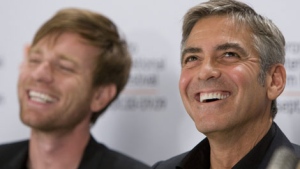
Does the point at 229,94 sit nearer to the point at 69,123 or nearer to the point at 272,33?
the point at 272,33

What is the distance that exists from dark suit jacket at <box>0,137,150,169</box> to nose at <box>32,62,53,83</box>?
326 mm

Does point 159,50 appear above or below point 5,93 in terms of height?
above

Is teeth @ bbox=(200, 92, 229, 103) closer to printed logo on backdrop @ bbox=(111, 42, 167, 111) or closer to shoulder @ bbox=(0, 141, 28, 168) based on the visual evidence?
printed logo on backdrop @ bbox=(111, 42, 167, 111)

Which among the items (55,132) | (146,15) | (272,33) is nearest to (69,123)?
(55,132)

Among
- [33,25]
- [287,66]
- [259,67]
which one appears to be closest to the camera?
[259,67]

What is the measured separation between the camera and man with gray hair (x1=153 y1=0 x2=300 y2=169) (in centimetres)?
168

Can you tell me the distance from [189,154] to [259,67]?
39 centimetres

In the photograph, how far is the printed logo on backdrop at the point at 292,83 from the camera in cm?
218

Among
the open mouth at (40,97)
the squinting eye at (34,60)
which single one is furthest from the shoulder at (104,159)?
the squinting eye at (34,60)

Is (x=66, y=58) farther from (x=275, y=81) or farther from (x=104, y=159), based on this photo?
(x=275, y=81)

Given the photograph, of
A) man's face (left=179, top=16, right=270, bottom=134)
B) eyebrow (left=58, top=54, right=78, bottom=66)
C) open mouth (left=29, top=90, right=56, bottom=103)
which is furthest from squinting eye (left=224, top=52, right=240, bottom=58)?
open mouth (left=29, top=90, right=56, bottom=103)

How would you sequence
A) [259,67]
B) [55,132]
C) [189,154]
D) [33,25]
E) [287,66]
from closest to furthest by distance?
[259,67] → [189,154] → [287,66] → [55,132] → [33,25]

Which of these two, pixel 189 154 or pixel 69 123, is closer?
pixel 189 154

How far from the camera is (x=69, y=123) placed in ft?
7.57
